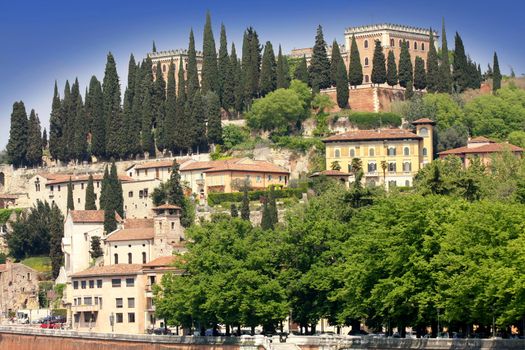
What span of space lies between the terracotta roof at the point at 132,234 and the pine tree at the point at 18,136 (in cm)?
3310

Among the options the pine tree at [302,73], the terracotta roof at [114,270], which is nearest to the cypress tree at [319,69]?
the pine tree at [302,73]

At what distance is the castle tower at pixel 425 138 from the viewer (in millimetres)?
126688

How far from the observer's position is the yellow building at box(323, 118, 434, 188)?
126 meters

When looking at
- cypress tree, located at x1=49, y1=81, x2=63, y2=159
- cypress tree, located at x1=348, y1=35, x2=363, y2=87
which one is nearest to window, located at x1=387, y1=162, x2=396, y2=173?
cypress tree, located at x1=348, y1=35, x2=363, y2=87

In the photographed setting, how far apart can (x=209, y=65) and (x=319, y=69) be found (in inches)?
375

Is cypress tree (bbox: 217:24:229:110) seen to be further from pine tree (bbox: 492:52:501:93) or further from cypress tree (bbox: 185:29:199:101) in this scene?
pine tree (bbox: 492:52:501:93)

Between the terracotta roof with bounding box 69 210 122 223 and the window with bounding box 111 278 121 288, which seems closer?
the window with bounding box 111 278 121 288

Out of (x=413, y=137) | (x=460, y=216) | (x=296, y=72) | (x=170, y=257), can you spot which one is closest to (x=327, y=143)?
(x=413, y=137)

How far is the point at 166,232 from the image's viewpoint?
10888 cm

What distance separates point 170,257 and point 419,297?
37554 millimetres

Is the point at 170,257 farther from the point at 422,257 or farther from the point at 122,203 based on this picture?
the point at 422,257

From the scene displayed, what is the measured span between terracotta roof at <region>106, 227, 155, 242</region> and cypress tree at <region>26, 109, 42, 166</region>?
110 feet

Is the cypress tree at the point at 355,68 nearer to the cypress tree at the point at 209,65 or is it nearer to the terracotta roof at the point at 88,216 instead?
the cypress tree at the point at 209,65

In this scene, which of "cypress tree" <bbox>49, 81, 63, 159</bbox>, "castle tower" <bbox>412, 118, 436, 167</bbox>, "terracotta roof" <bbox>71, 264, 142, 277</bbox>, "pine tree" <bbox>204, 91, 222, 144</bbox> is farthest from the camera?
"cypress tree" <bbox>49, 81, 63, 159</bbox>
